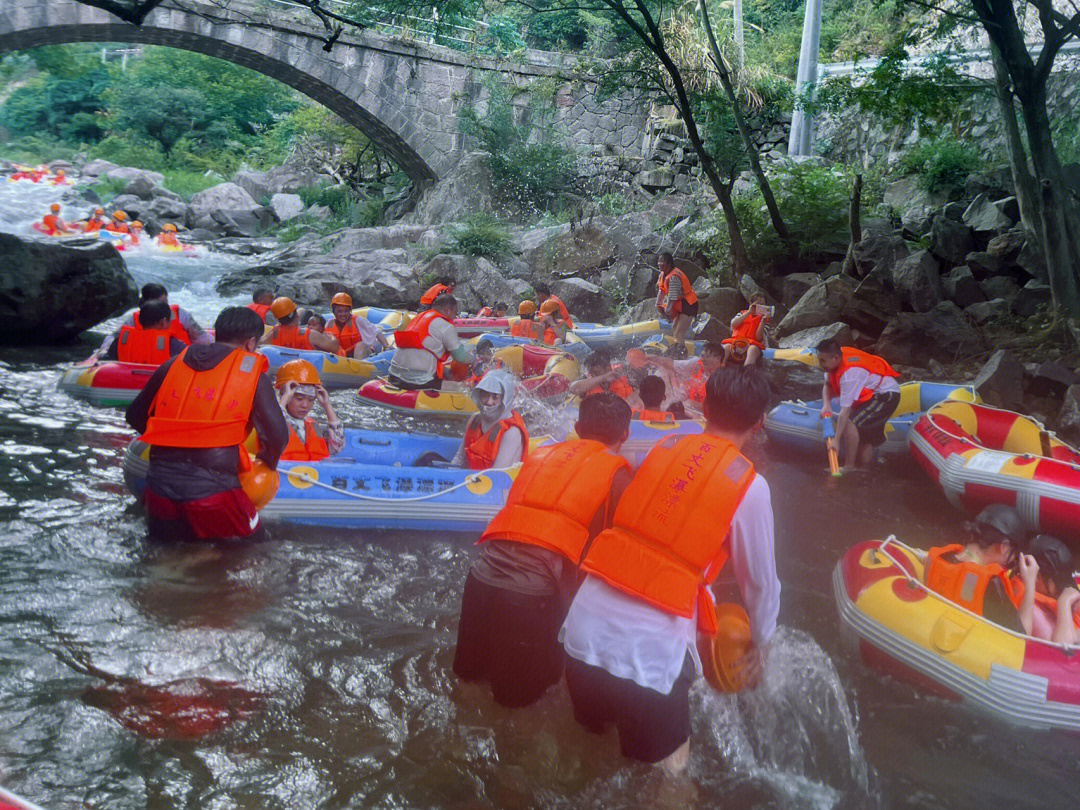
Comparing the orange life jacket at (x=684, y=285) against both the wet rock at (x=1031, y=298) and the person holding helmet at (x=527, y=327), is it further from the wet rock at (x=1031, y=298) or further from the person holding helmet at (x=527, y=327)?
the wet rock at (x=1031, y=298)


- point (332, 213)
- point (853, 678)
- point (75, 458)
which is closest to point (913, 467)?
point (853, 678)

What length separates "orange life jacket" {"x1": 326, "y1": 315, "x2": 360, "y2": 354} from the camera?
1010 centimetres

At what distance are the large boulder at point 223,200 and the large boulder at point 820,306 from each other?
68.1ft

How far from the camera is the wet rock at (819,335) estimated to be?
11188 millimetres

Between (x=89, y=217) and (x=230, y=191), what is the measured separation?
4.97 m

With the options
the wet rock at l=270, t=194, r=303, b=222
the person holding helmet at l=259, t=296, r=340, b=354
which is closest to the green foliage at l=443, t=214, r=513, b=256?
the person holding helmet at l=259, t=296, r=340, b=354

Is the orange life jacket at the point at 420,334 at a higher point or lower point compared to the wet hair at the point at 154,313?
lower

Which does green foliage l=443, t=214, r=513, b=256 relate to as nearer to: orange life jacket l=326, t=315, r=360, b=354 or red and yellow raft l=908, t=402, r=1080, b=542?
orange life jacket l=326, t=315, r=360, b=354

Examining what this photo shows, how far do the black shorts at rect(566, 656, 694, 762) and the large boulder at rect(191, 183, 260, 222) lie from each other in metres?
27.3

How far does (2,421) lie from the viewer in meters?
6.94

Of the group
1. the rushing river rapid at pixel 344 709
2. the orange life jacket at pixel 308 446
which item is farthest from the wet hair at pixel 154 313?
the rushing river rapid at pixel 344 709

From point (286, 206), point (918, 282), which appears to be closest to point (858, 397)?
point (918, 282)

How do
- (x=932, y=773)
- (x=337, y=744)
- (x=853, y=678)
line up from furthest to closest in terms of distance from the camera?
1. (x=853, y=678)
2. (x=932, y=773)
3. (x=337, y=744)

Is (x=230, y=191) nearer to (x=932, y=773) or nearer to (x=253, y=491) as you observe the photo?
(x=253, y=491)
